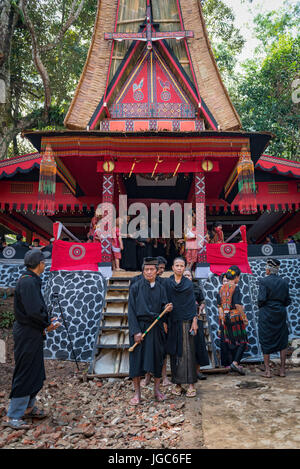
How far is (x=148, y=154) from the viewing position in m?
8.88

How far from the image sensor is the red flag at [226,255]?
8.14 metres

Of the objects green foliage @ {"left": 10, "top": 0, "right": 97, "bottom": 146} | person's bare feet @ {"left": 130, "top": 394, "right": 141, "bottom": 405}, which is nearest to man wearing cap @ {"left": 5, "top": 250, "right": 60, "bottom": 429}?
person's bare feet @ {"left": 130, "top": 394, "right": 141, "bottom": 405}

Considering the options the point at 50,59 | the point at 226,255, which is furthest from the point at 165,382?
the point at 50,59

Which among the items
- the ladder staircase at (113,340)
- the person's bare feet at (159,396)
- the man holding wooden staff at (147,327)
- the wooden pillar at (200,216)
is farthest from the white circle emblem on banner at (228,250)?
the person's bare feet at (159,396)

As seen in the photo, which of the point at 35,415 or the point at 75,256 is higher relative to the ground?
the point at 75,256

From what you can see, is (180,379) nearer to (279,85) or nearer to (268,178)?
(268,178)

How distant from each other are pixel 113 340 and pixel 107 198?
383 centimetres

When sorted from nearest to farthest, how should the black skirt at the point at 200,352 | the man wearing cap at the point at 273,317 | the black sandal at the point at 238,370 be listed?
the black skirt at the point at 200,352
the man wearing cap at the point at 273,317
the black sandal at the point at 238,370

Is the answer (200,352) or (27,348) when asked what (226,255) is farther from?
(27,348)

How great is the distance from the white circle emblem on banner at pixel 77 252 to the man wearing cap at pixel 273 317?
4247mm

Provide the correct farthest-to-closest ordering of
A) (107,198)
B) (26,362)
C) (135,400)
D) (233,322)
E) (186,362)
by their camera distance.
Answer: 1. (107,198)
2. (233,322)
3. (186,362)
4. (135,400)
5. (26,362)

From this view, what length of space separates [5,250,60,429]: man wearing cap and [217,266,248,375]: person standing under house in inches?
121

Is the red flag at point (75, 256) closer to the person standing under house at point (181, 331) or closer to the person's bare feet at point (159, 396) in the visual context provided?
the person standing under house at point (181, 331)

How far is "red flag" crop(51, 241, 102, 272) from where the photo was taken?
7.91 m
